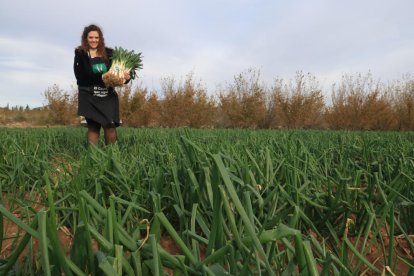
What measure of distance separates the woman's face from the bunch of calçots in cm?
30

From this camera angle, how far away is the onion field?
0.63m

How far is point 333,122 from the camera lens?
20844 millimetres

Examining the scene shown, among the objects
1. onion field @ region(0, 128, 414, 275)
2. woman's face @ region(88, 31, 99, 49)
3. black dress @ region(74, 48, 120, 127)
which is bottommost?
onion field @ region(0, 128, 414, 275)

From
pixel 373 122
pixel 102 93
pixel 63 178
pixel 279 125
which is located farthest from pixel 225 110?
pixel 63 178

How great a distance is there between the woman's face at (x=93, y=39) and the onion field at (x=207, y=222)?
2303mm

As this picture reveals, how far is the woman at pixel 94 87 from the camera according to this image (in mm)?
4129

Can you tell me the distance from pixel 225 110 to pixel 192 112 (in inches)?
72.7

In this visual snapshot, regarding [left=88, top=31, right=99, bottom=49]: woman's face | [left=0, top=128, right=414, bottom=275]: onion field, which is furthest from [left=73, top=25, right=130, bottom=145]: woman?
[left=0, top=128, right=414, bottom=275]: onion field

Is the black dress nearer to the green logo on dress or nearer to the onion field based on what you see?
the green logo on dress

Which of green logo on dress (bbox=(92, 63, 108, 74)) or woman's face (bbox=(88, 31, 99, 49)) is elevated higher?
woman's face (bbox=(88, 31, 99, 49))

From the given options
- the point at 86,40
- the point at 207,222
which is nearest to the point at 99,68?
the point at 86,40

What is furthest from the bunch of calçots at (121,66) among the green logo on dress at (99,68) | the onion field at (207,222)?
the onion field at (207,222)

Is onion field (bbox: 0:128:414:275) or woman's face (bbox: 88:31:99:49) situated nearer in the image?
onion field (bbox: 0:128:414:275)

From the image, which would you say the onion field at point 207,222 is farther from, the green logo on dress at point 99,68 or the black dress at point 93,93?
the green logo on dress at point 99,68
